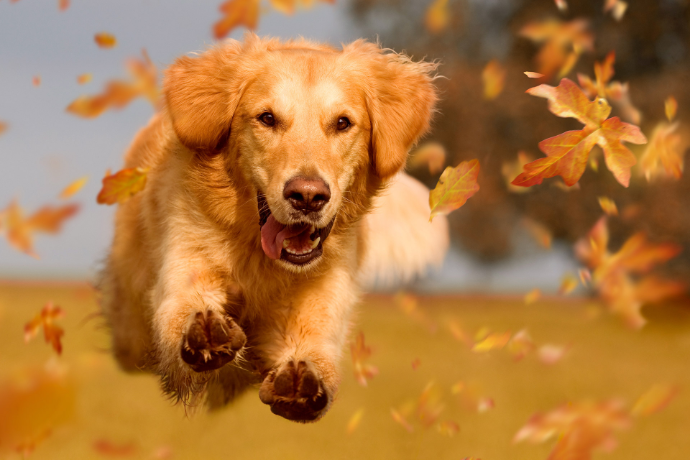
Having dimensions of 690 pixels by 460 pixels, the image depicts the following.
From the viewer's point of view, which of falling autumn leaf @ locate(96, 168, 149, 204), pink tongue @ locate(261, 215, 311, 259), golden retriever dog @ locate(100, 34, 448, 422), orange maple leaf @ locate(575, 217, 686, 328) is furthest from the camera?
orange maple leaf @ locate(575, 217, 686, 328)

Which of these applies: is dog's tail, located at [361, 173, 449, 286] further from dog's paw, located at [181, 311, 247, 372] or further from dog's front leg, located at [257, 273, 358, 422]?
dog's paw, located at [181, 311, 247, 372]

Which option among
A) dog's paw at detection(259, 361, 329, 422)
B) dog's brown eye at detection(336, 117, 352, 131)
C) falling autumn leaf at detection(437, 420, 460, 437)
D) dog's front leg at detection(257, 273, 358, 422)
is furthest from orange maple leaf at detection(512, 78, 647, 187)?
falling autumn leaf at detection(437, 420, 460, 437)

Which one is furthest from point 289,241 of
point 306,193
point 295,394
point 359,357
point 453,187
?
point 359,357

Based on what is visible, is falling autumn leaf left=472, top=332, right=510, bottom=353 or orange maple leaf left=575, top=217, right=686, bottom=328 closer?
falling autumn leaf left=472, top=332, right=510, bottom=353

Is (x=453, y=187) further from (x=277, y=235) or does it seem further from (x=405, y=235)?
(x=405, y=235)

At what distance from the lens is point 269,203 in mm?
2865

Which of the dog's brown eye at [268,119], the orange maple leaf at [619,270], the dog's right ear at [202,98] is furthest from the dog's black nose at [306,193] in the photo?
the orange maple leaf at [619,270]

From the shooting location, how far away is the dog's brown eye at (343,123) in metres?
3.12

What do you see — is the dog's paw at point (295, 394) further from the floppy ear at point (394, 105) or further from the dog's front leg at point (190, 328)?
the floppy ear at point (394, 105)

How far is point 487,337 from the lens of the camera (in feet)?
13.9

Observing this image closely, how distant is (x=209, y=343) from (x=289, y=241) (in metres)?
0.61

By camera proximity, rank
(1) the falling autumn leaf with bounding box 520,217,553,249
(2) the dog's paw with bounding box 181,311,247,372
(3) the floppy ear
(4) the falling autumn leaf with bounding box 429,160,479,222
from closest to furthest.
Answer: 1. (2) the dog's paw with bounding box 181,311,247,372
2. (4) the falling autumn leaf with bounding box 429,160,479,222
3. (3) the floppy ear
4. (1) the falling autumn leaf with bounding box 520,217,553,249

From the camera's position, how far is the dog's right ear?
10.6 feet

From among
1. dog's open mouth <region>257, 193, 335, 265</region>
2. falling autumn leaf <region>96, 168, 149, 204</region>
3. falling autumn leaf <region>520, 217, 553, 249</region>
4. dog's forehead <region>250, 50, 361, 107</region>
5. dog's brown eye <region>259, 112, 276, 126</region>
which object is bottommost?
falling autumn leaf <region>520, 217, 553, 249</region>
